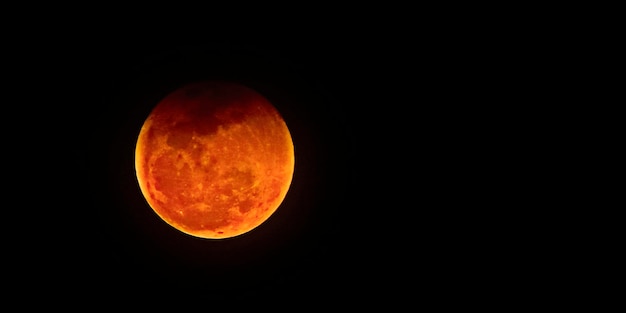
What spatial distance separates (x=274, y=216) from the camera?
313cm

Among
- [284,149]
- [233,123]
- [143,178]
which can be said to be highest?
[143,178]

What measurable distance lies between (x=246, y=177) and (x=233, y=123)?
34 centimetres

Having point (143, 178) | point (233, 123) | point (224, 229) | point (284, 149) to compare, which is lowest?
point (224, 229)

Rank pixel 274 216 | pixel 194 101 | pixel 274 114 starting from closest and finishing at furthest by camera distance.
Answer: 1. pixel 194 101
2. pixel 274 114
3. pixel 274 216

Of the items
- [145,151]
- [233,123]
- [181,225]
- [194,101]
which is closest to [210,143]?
[233,123]

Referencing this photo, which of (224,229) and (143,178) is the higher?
(143,178)

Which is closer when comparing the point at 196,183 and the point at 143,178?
the point at 196,183

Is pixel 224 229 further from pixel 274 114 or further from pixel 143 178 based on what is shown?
pixel 274 114

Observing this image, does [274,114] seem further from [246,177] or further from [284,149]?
[246,177]

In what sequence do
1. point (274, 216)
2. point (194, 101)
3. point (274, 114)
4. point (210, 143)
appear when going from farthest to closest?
1. point (274, 216)
2. point (274, 114)
3. point (194, 101)
4. point (210, 143)

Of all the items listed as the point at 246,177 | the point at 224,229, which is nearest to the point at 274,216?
the point at 224,229

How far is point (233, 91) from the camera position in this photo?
2.44 meters

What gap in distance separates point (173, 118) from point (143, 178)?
45 cm

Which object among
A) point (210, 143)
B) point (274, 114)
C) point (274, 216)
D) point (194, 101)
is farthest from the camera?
point (274, 216)
